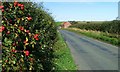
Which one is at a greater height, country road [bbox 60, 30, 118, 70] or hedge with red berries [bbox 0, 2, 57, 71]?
hedge with red berries [bbox 0, 2, 57, 71]

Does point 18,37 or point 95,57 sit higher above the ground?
point 18,37

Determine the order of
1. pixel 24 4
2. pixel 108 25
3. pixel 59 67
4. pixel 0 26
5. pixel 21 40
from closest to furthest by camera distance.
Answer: pixel 0 26
pixel 21 40
pixel 24 4
pixel 59 67
pixel 108 25

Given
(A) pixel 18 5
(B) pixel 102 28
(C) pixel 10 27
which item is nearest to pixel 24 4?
(A) pixel 18 5

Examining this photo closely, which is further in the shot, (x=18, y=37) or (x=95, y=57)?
(x=95, y=57)

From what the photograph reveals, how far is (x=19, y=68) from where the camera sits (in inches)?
293

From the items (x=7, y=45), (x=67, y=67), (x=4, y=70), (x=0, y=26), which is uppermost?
(x=0, y=26)

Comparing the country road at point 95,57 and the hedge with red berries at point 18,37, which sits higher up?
the hedge with red berries at point 18,37

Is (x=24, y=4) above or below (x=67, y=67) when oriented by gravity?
above

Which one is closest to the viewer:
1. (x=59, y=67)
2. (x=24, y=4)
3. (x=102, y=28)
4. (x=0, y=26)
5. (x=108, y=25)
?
(x=0, y=26)

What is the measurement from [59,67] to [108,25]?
4390cm

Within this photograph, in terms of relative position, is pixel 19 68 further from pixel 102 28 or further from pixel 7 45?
pixel 102 28

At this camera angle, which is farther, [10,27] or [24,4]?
[24,4]

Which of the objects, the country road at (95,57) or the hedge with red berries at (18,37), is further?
the country road at (95,57)

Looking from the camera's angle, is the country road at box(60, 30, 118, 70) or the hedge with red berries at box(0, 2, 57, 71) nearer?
the hedge with red berries at box(0, 2, 57, 71)
